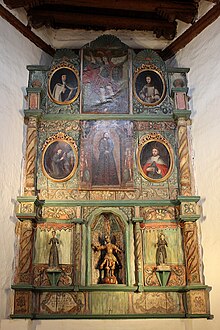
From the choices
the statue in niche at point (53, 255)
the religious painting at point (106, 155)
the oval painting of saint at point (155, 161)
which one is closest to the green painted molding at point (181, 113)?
the oval painting of saint at point (155, 161)

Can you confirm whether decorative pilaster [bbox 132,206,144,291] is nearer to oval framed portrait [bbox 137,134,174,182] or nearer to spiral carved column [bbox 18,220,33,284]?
oval framed portrait [bbox 137,134,174,182]

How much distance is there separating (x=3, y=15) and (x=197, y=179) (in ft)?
13.8

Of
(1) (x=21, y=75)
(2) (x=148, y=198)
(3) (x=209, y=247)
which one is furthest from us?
(1) (x=21, y=75)

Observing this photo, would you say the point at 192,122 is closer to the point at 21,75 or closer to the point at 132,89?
the point at 132,89

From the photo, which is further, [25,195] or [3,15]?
[3,15]

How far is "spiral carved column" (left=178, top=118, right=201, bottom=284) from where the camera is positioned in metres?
7.10

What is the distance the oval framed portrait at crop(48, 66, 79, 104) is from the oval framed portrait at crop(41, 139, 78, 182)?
31.7 inches

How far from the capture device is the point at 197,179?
7.69m

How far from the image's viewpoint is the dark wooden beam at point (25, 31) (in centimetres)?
804

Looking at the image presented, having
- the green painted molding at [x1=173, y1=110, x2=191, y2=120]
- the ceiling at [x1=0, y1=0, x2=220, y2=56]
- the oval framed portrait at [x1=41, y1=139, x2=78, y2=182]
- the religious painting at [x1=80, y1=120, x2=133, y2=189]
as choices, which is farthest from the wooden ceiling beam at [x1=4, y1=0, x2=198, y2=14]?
the oval framed portrait at [x1=41, y1=139, x2=78, y2=182]

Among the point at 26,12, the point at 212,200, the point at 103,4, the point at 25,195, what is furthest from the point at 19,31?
the point at 212,200

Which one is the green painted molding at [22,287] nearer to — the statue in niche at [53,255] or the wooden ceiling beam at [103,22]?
the statue in niche at [53,255]

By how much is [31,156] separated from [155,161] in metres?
2.04

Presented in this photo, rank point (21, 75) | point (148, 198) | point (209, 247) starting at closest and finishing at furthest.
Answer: point (209, 247) → point (148, 198) → point (21, 75)
